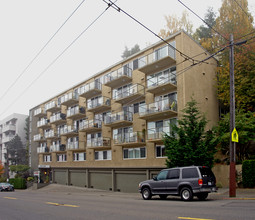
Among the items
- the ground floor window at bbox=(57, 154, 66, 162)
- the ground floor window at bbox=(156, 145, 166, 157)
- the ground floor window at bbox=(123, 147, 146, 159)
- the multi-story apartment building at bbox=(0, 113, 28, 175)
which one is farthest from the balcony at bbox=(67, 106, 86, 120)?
the multi-story apartment building at bbox=(0, 113, 28, 175)

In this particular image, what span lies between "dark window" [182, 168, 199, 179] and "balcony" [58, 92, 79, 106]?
2736 cm

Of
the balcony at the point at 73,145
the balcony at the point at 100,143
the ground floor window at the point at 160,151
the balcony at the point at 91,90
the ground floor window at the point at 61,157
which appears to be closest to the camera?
the ground floor window at the point at 160,151

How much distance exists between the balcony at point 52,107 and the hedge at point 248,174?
32.8 m

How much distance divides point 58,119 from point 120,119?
1726cm

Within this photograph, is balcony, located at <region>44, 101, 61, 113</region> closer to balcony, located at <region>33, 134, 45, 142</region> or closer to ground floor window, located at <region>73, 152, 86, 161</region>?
balcony, located at <region>33, 134, 45, 142</region>

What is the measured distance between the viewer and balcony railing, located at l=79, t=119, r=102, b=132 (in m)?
35.0

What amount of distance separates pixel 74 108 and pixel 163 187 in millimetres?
26142

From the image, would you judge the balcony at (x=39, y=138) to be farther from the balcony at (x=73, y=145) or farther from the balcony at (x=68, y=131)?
the balcony at (x=73, y=145)

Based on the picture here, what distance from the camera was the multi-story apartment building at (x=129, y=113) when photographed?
1022 inches

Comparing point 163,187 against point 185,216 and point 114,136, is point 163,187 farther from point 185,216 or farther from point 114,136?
point 114,136

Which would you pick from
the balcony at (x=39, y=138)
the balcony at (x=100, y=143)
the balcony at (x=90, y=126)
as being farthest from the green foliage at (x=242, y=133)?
the balcony at (x=39, y=138)

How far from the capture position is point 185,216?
915 centimetres

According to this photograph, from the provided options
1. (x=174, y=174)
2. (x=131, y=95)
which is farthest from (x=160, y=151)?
(x=174, y=174)

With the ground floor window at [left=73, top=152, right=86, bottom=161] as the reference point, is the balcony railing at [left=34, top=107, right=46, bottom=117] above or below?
above
